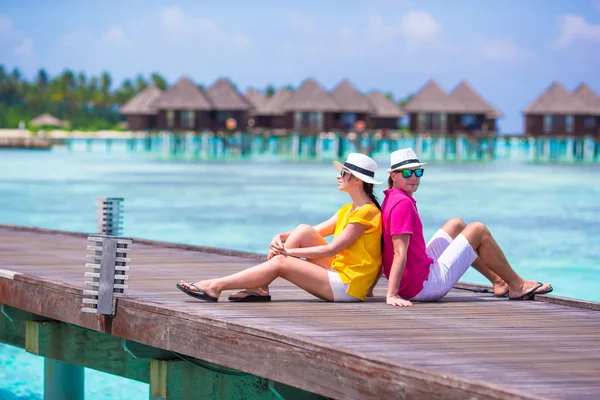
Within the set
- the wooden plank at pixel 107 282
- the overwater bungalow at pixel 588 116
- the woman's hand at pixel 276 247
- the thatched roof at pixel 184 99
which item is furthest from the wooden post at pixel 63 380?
the overwater bungalow at pixel 588 116

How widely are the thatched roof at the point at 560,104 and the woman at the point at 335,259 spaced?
7659 centimetres

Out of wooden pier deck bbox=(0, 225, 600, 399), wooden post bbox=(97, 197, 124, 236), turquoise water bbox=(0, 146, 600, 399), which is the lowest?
turquoise water bbox=(0, 146, 600, 399)

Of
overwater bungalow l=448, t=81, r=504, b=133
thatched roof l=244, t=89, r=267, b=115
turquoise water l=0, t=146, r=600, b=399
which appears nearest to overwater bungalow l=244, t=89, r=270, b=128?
thatched roof l=244, t=89, r=267, b=115

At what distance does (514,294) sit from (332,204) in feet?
104

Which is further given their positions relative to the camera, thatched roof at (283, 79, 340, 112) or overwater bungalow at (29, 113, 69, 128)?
overwater bungalow at (29, 113, 69, 128)

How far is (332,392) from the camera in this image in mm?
5445

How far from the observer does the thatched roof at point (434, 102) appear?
82938mm

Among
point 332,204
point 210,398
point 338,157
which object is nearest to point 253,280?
point 210,398

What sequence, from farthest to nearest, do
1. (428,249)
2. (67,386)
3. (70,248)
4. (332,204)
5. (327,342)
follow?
(332,204) → (70,248) → (67,386) → (428,249) → (327,342)

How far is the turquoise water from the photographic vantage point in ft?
66.6

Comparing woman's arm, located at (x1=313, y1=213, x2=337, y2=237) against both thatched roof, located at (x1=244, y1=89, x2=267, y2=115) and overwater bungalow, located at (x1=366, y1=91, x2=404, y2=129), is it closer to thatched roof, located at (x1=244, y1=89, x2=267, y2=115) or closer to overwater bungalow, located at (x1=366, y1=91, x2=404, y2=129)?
overwater bungalow, located at (x1=366, y1=91, x2=404, y2=129)

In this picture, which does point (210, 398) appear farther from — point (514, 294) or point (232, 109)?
point (232, 109)

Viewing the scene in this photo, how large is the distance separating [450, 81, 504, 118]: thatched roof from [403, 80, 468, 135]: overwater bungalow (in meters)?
0.46

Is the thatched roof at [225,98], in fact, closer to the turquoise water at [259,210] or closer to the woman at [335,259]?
the turquoise water at [259,210]
